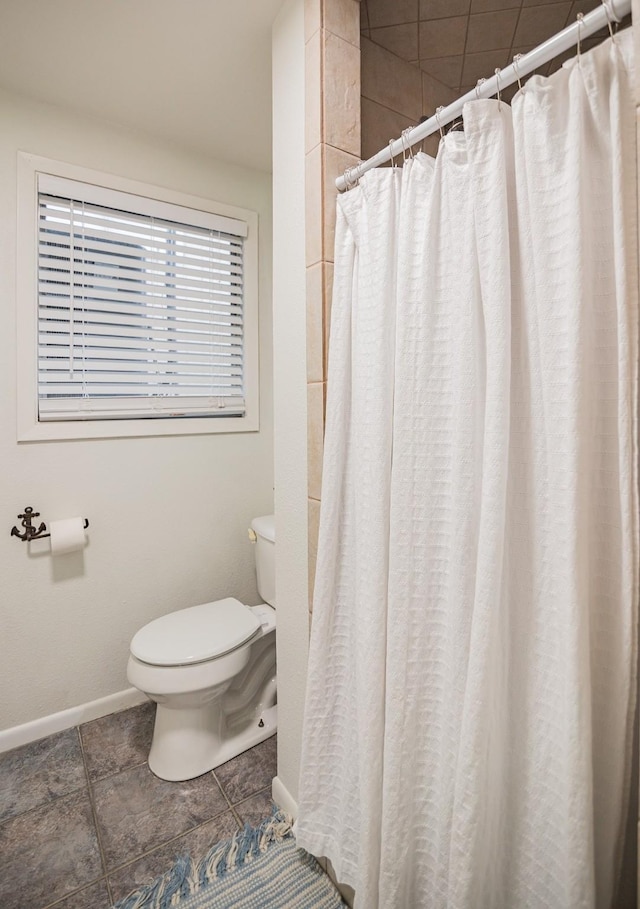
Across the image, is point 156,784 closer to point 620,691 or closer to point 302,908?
point 302,908

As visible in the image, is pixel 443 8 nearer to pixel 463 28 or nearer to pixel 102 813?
pixel 463 28

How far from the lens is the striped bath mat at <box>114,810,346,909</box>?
113 cm

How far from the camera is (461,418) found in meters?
0.81

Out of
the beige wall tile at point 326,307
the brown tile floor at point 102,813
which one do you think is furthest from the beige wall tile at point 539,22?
the brown tile floor at point 102,813

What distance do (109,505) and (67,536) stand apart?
0.20 metres

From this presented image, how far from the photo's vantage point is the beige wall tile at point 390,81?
1.42 m

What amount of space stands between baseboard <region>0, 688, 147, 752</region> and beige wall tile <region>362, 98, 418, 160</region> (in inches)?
88.3

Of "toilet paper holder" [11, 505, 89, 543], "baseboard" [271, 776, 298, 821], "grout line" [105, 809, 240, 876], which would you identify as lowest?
"grout line" [105, 809, 240, 876]

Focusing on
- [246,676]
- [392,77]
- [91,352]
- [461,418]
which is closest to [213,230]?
[91,352]

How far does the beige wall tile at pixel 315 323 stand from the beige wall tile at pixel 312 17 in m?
0.60

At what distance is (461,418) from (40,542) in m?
1.66

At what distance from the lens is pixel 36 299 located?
5.50ft

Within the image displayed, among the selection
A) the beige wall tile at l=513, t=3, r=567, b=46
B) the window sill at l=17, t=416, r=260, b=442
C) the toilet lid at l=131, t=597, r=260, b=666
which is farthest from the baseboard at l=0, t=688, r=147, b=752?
the beige wall tile at l=513, t=3, r=567, b=46

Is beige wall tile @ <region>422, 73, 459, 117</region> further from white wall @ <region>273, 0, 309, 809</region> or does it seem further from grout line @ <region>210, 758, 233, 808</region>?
grout line @ <region>210, 758, 233, 808</region>
